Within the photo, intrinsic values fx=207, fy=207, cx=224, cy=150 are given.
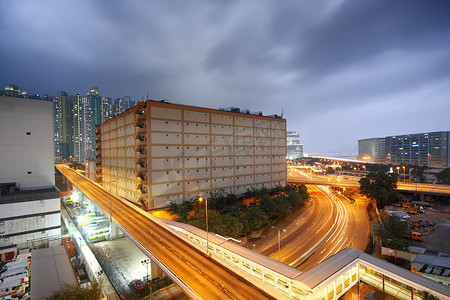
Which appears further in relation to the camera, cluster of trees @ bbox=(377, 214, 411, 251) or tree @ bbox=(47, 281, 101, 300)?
cluster of trees @ bbox=(377, 214, 411, 251)

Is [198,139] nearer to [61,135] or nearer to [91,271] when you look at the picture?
[91,271]

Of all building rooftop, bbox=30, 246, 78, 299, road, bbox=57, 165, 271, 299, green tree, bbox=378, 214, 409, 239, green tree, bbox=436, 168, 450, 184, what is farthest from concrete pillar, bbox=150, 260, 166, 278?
green tree, bbox=436, 168, 450, 184

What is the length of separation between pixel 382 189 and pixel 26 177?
75280 millimetres

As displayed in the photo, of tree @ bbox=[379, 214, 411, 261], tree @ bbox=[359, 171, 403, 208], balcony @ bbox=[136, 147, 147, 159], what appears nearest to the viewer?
tree @ bbox=[379, 214, 411, 261]

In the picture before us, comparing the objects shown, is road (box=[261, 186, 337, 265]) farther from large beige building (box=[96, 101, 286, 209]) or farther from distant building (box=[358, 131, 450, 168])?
distant building (box=[358, 131, 450, 168])

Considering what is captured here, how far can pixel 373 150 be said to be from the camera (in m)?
178

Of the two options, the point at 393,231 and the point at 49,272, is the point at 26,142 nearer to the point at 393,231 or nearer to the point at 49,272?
the point at 49,272

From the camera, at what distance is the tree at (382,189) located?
4956 centimetres

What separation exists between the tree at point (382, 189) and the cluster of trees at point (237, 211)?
15.4m

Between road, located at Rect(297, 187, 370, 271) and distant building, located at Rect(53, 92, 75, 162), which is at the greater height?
distant building, located at Rect(53, 92, 75, 162)

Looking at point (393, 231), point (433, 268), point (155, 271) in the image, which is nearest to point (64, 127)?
point (155, 271)

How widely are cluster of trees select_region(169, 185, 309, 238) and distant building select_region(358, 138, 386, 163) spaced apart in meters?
149

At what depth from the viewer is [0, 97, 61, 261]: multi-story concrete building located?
104 ft

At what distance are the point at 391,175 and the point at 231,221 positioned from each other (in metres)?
47.1
